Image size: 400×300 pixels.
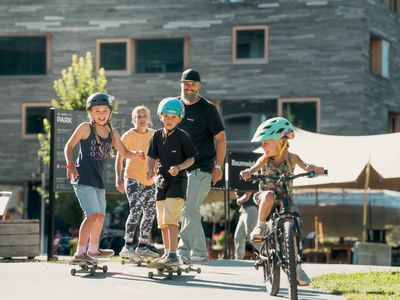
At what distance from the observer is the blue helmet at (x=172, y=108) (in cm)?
1218

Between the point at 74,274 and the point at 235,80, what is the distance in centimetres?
3297

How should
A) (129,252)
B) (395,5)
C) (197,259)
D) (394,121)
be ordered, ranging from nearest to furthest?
(197,259) < (129,252) < (395,5) < (394,121)

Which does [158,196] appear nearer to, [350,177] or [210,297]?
[210,297]

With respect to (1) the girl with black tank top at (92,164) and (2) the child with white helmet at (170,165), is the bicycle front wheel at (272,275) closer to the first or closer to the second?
(2) the child with white helmet at (170,165)

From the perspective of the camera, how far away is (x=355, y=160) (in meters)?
23.3

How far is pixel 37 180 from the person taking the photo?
156 feet

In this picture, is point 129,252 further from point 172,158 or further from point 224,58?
point 224,58

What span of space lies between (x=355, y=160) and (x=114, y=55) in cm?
2442

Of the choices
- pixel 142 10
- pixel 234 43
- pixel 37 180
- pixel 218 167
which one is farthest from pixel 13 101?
pixel 218 167

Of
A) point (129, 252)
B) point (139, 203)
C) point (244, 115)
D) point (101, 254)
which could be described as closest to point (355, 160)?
Answer: point (139, 203)

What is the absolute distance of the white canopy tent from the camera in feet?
75.6

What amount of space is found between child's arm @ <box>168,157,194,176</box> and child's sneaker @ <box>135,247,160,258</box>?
7.10ft

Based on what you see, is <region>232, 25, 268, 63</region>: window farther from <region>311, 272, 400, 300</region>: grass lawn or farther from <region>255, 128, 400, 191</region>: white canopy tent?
<region>311, 272, 400, 300</region>: grass lawn

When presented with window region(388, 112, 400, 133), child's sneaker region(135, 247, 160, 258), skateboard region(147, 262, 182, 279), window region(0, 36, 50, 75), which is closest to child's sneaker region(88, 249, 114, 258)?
skateboard region(147, 262, 182, 279)
